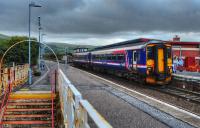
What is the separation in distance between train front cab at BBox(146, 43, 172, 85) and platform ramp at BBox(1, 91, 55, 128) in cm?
878

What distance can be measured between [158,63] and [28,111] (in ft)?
37.3

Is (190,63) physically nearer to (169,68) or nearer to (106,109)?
(169,68)

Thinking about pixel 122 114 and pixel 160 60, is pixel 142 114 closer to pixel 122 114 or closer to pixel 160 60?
pixel 122 114

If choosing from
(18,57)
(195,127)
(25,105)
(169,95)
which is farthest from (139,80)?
(18,57)

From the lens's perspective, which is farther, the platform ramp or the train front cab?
the train front cab

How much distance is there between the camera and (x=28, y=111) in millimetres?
14766

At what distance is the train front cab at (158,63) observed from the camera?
23.1m

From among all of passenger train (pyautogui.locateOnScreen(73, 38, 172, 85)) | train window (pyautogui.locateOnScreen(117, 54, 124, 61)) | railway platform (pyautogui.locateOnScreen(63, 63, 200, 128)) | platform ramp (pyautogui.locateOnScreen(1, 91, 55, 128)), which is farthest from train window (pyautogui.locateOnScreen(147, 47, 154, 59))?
platform ramp (pyautogui.locateOnScreen(1, 91, 55, 128))

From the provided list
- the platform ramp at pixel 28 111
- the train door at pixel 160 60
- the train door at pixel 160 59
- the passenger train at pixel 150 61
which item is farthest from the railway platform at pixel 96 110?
the train door at pixel 160 60

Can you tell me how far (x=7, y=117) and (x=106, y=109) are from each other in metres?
4.29

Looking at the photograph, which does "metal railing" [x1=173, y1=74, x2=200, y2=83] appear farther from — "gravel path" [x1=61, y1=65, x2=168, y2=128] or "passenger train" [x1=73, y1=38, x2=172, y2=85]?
"gravel path" [x1=61, y1=65, x2=168, y2=128]

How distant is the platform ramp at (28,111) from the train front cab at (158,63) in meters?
8.78

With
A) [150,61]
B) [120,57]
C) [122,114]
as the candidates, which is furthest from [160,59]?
[122,114]

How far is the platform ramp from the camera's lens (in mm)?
13805
